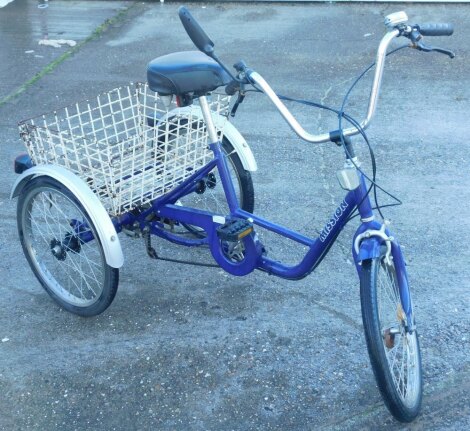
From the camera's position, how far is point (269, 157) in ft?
16.9

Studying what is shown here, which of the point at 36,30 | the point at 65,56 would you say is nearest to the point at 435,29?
the point at 65,56

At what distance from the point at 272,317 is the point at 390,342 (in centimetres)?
87

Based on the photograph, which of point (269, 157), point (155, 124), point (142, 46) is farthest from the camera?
point (142, 46)

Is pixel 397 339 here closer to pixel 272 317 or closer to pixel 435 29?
pixel 272 317

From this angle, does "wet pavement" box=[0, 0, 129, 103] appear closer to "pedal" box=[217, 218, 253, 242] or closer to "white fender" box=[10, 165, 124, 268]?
"white fender" box=[10, 165, 124, 268]

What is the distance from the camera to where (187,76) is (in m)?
3.18

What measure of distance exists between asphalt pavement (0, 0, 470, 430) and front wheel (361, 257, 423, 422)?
14 centimetres

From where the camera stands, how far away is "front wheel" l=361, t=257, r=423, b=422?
266 centimetres

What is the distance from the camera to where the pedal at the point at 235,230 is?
10.5 feet

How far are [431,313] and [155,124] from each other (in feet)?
5.42

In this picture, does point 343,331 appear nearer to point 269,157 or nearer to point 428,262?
point 428,262

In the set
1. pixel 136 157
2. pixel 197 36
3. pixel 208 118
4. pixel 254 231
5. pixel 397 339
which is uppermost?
pixel 197 36

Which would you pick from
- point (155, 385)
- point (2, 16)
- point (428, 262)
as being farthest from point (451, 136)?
point (2, 16)

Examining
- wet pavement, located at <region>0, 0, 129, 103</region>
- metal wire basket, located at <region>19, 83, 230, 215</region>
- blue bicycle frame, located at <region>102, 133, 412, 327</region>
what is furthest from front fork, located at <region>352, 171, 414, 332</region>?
wet pavement, located at <region>0, 0, 129, 103</region>
